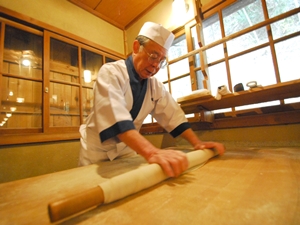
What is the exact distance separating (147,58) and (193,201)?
97 centimetres

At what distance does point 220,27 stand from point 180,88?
86 centimetres

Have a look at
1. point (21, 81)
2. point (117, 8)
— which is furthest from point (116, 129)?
point (117, 8)

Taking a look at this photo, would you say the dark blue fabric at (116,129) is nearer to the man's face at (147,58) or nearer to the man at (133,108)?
the man at (133,108)

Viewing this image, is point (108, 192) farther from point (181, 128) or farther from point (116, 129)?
point (181, 128)

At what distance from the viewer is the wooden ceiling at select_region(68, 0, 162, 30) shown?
245 cm

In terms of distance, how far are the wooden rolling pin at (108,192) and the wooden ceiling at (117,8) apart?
2786 millimetres

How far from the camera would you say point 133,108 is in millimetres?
1148

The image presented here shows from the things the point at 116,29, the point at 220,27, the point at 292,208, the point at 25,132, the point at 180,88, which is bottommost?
the point at 292,208

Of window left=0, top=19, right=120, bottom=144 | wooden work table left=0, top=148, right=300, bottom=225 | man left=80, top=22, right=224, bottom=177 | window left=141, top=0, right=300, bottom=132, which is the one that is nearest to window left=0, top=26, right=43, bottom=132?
window left=0, top=19, right=120, bottom=144

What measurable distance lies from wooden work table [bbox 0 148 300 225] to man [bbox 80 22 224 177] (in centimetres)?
16

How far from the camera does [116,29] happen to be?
2.95m

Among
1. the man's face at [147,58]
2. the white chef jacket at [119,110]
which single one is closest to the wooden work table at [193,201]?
the white chef jacket at [119,110]

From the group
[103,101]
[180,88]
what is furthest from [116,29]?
[103,101]

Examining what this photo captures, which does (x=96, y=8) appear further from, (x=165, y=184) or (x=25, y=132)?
(x=165, y=184)
